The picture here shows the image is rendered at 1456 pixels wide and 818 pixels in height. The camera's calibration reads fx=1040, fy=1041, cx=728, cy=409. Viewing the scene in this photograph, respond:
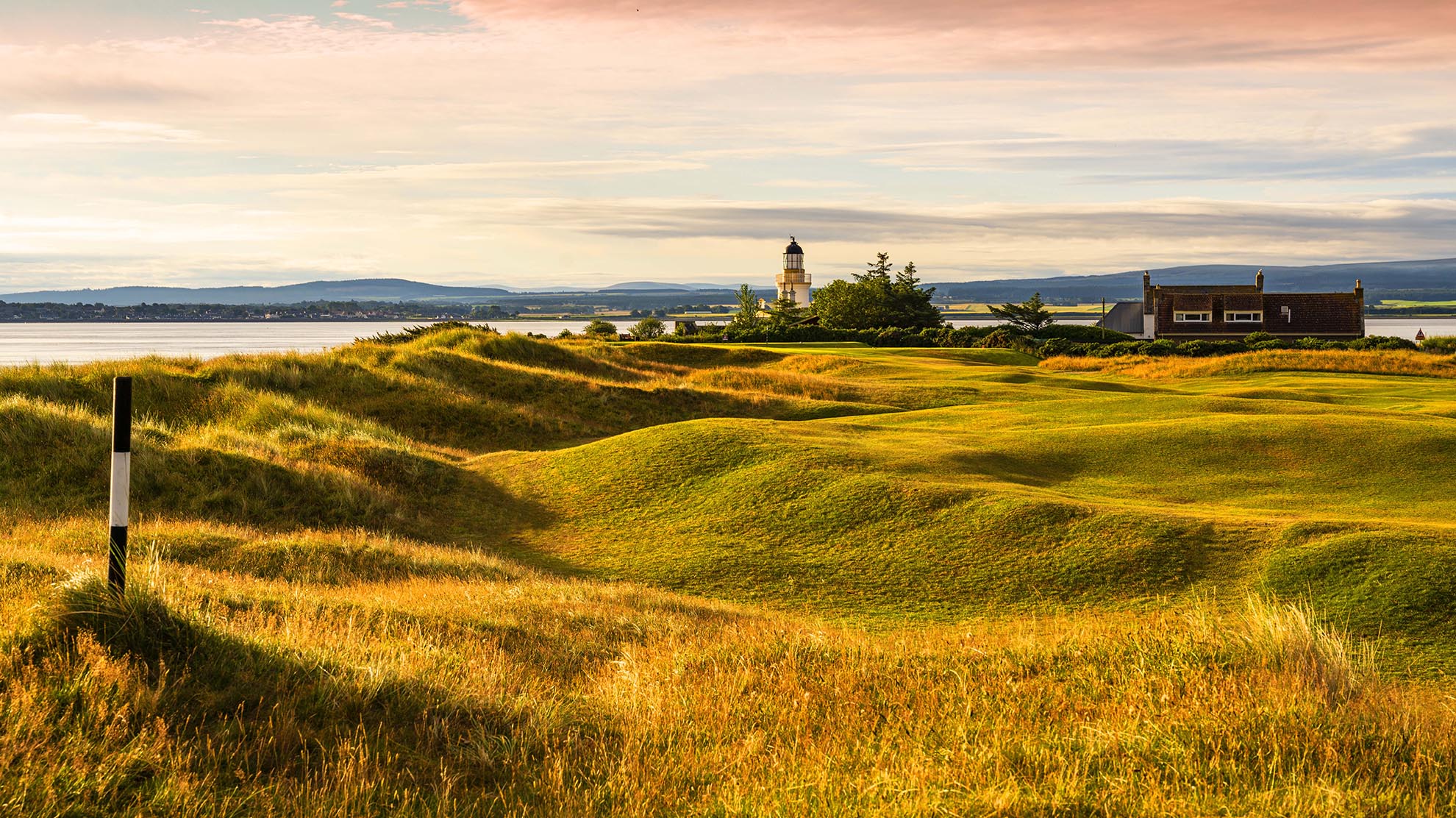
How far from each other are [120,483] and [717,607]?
7883 mm

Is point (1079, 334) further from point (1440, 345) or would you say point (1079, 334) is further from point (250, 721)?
point (250, 721)

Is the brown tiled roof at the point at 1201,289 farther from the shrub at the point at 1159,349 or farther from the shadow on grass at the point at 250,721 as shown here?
the shadow on grass at the point at 250,721

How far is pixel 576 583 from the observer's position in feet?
48.5

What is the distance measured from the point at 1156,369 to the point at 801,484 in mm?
39784

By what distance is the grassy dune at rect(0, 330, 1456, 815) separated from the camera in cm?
564

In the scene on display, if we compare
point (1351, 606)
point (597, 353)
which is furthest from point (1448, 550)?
point (597, 353)

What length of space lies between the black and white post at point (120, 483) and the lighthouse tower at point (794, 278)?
14393 centimetres

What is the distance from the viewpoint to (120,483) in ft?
Answer: 24.0

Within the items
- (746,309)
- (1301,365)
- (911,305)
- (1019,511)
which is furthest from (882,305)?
(1019,511)


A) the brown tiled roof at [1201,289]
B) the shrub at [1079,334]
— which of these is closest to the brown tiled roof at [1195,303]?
the brown tiled roof at [1201,289]

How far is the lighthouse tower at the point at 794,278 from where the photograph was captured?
152 m

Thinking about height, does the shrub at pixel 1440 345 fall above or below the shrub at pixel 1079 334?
below

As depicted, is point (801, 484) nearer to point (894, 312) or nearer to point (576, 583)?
point (576, 583)

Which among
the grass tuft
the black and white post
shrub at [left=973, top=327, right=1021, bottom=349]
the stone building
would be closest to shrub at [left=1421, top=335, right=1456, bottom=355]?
the stone building
